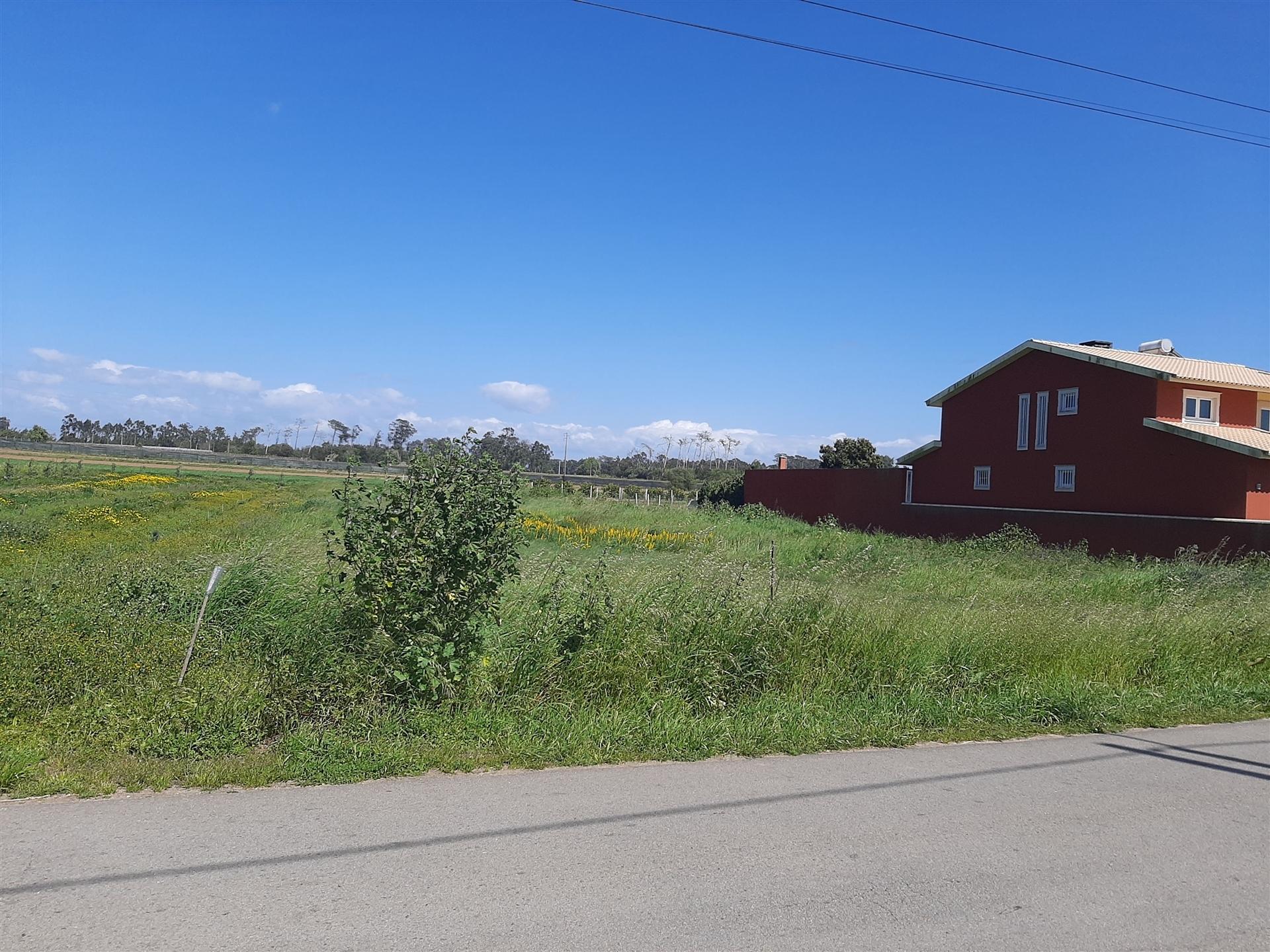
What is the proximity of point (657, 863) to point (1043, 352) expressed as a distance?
3356cm

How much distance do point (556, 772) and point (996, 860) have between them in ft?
8.79

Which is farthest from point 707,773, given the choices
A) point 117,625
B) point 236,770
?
point 117,625

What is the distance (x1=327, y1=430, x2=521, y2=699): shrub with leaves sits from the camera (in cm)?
695

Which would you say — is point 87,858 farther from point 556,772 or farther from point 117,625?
point 117,625

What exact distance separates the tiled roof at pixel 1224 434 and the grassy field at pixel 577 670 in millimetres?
16403

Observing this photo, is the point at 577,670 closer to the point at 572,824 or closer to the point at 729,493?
the point at 572,824

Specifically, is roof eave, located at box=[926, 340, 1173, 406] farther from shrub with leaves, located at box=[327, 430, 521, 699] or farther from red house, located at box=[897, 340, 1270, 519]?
shrub with leaves, located at box=[327, 430, 521, 699]

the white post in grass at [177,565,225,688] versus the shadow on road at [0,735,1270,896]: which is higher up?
the white post in grass at [177,565,225,688]

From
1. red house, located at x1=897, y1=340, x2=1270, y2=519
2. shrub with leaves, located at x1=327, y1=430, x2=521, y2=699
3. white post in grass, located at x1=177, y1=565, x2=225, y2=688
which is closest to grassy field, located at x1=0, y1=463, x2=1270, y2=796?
white post in grass, located at x1=177, y1=565, x2=225, y2=688

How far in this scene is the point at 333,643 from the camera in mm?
7082

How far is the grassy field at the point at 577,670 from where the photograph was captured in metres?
5.95

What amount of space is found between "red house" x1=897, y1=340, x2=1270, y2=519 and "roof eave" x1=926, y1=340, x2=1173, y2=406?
0.05 meters

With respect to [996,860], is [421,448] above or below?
above

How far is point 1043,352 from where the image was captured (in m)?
33.5
